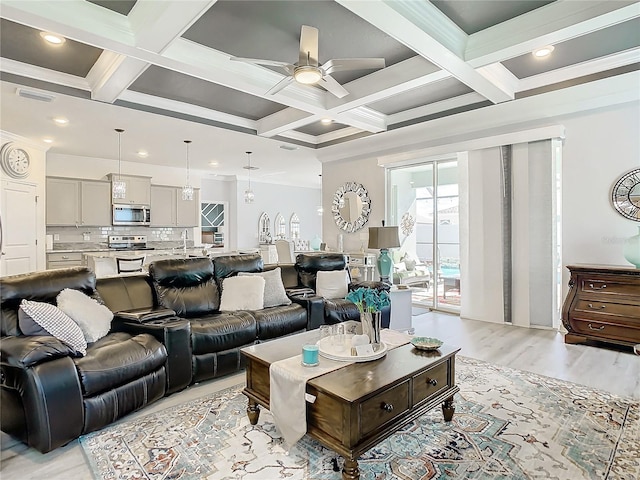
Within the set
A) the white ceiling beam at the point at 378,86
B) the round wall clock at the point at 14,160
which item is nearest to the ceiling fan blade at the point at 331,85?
the white ceiling beam at the point at 378,86

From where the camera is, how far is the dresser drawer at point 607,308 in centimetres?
378

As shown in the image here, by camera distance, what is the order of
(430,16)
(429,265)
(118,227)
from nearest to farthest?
1. (430,16)
2. (429,265)
3. (118,227)

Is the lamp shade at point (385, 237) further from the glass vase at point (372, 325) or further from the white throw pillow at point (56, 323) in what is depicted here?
the white throw pillow at point (56, 323)

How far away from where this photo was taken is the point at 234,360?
325cm

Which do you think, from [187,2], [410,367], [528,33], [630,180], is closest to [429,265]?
[630,180]

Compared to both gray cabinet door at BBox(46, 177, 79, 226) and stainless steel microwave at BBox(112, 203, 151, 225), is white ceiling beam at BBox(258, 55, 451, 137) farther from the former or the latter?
gray cabinet door at BBox(46, 177, 79, 226)

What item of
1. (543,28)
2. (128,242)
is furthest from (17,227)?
(543,28)

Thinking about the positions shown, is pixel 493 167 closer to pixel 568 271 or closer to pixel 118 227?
pixel 568 271

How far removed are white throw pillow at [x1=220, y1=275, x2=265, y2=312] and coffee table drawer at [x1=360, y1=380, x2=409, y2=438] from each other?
6.70ft

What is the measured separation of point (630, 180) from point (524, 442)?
11.4 feet

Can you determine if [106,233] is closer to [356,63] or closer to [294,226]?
[294,226]

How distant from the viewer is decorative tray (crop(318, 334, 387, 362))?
2261mm

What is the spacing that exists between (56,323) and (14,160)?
15.3ft

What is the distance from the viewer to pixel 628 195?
13.5 feet
